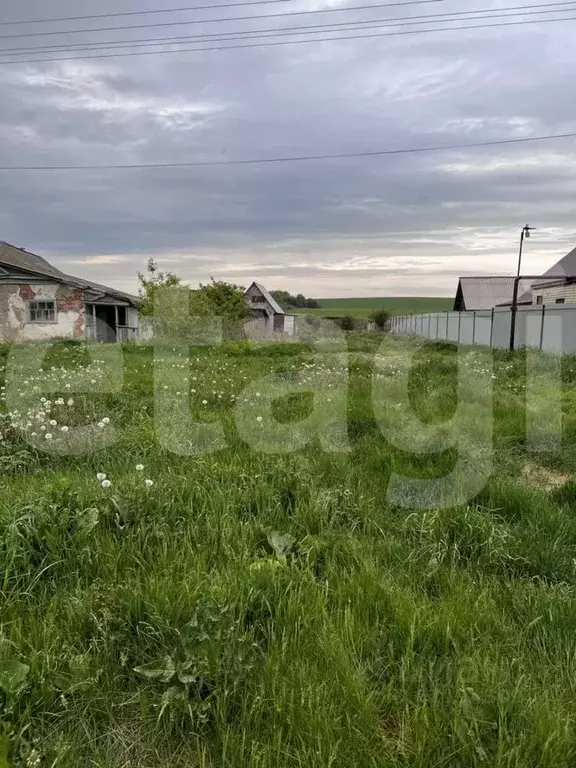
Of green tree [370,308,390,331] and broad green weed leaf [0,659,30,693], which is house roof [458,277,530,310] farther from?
broad green weed leaf [0,659,30,693]

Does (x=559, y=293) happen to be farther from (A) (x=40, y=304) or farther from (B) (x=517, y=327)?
(A) (x=40, y=304)

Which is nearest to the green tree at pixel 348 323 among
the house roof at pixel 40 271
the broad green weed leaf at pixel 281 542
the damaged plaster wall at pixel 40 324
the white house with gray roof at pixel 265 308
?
the white house with gray roof at pixel 265 308

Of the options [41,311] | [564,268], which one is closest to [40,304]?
[41,311]

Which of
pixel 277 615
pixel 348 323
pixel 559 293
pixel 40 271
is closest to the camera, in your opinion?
pixel 277 615

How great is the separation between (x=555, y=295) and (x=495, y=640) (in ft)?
78.2

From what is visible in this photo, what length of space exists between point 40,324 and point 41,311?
1.77 ft

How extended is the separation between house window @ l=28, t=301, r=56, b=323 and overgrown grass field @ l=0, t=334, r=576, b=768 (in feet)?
58.2

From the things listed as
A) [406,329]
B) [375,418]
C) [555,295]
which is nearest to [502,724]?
[375,418]

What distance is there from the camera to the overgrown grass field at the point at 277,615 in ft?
4.48

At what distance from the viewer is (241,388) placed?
21.3 feet

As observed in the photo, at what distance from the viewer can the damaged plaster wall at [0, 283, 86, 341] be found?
18.5 m

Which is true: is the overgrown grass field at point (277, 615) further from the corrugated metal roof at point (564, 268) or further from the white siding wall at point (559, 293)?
the corrugated metal roof at point (564, 268)

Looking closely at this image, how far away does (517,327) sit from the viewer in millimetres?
16453

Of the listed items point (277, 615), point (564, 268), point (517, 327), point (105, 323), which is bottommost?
point (277, 615)
